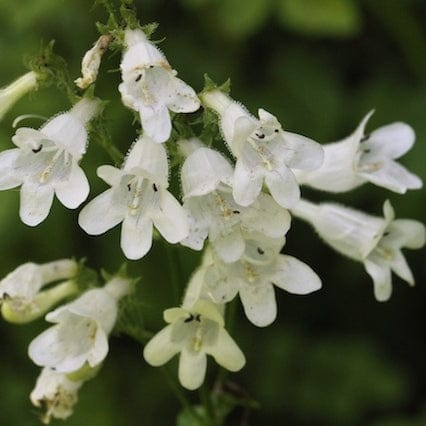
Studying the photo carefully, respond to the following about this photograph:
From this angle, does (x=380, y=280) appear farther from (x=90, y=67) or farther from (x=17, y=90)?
(x=17, y=90)

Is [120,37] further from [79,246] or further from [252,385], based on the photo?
[252,385]

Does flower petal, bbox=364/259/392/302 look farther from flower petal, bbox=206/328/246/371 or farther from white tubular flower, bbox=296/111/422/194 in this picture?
flower petal, bbox=206/328/246/371

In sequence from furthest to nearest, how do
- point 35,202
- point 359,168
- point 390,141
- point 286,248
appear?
point 286,248
point 390,141
point 359,168
point 35,202

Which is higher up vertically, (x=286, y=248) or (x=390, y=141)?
(x=390, y=141)

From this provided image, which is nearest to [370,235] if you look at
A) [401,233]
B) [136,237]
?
[401,233]

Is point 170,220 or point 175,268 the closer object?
point 170,220

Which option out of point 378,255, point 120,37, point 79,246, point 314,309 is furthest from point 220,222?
point 314,309

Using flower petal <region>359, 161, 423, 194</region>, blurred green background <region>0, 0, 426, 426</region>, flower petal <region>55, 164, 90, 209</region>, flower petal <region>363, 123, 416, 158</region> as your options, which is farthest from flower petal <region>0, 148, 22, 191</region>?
blurred green background <region>0, 0, 426, 426</region>

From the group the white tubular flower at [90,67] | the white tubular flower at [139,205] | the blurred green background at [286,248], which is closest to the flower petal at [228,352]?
the white tubular flower at [139,205]
